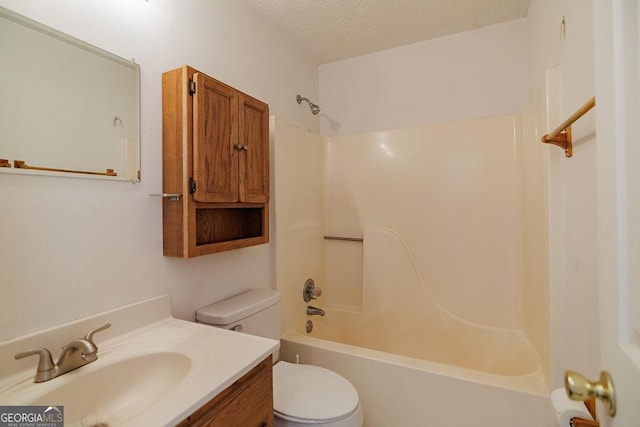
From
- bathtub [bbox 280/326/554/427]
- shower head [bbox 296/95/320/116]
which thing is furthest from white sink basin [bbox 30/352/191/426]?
shower head [bbox 296/95/320/116]

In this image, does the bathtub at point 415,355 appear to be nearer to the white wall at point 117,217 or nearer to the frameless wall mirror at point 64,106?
the white wall at point 117,217

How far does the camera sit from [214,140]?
1221 millimetres

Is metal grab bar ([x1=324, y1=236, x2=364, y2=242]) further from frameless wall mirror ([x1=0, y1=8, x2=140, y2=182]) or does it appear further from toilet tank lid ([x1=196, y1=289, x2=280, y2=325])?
frameless wall mirror ([x1=0, y1=8, x2=140, y2=182])

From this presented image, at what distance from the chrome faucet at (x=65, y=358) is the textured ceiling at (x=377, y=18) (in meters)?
1.88

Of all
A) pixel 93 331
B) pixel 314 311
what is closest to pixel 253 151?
pixel 93 331

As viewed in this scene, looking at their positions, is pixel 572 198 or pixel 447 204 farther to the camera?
pixel 447 204

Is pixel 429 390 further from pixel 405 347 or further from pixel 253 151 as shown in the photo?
pixel 253 151

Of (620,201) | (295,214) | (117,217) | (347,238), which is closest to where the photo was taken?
(620,201)

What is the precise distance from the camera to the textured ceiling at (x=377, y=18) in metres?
1.79

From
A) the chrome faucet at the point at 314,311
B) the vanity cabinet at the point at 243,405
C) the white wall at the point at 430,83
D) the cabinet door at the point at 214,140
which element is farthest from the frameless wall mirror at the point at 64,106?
the white wall at the point at 430,83

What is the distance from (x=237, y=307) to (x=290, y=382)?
414 millimetres

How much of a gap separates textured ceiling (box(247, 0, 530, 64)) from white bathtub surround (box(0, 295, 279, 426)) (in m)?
1.81

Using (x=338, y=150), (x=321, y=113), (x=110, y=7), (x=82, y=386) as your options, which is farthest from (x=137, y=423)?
(x=321, y=113)

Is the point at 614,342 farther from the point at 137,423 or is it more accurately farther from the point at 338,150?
the point at 338,150
